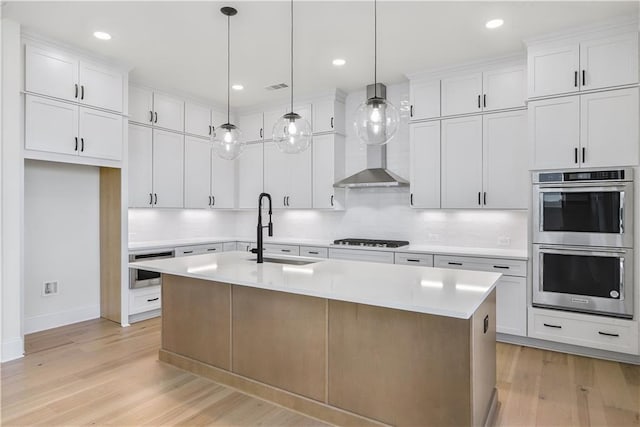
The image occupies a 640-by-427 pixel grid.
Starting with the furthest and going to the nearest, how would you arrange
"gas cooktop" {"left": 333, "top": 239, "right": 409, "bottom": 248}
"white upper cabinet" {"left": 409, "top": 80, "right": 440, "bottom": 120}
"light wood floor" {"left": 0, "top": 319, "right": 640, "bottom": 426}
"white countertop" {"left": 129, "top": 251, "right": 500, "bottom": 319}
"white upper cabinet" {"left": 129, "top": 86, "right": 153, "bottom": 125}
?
1. "white upper cabinet" {"left": 129, "top": 86, "right": 153, "bottom": 125}
2. "gas cooktop" {"left": 333, "top": 239, "right": 409, "bottom": 248}
3. "white upper cabinet" {"left": 409, "top": 80, "right": 440, "bottom": 120}
4. "light wood floor" {"left": 0, "top": 319, "right": 640, "bottom": 426}
5. "white countertop" {"left": 129, "top": 251, "right": 500, "bottom": 319}

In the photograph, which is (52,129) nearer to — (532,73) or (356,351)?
(356,351)

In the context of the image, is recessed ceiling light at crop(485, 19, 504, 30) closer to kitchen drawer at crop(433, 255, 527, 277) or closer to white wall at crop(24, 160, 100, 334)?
kitchen drawer at crop(433, 255, 527, 277)

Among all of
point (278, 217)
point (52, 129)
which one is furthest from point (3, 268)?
point (278, 217)

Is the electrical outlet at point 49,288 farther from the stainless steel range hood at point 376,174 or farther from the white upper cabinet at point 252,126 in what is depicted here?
the stainless steel range hood at point 376,174

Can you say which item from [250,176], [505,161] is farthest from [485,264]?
[250,176]

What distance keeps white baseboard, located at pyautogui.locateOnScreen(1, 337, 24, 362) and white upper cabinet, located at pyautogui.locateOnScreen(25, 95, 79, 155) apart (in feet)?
5.65

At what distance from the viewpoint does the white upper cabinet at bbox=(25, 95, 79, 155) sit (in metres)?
3.51

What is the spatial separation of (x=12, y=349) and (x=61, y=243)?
52.5 inches

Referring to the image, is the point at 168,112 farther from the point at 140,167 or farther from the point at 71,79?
the point at 71,79

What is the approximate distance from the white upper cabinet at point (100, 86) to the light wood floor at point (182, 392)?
2494 mm

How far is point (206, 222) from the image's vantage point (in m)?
6.21

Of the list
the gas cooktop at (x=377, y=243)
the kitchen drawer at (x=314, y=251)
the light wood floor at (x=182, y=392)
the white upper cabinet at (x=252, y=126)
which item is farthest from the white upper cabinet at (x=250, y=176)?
the light wood floor at (x=182, y=392)

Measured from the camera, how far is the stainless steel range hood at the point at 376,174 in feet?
15.2

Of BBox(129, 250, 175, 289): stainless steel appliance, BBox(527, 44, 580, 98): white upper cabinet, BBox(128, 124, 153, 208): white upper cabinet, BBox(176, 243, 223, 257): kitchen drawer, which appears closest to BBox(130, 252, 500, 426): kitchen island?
BBox(129, 250, 175, 289): stainless steel appliance
